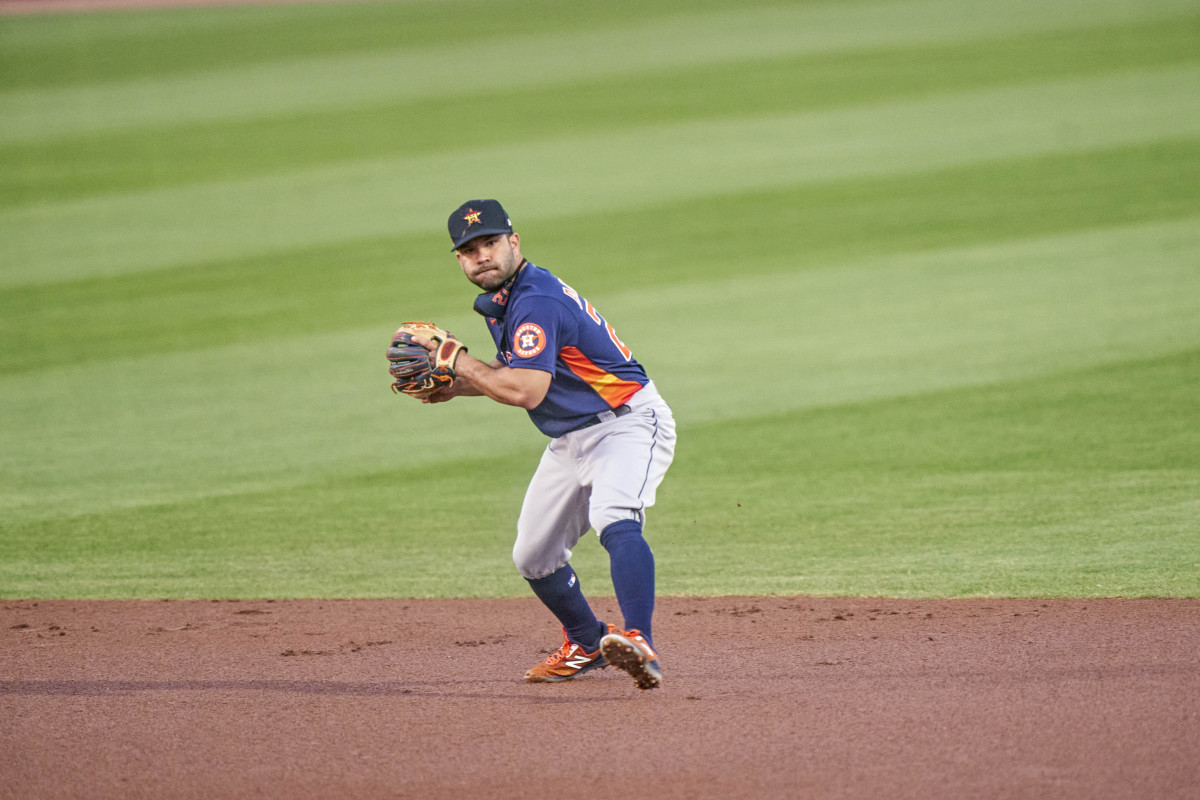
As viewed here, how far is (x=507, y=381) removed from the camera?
16.3 feet

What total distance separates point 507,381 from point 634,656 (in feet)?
3.60

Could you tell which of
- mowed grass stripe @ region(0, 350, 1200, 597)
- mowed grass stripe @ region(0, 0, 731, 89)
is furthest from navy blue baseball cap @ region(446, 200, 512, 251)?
mowed grass stripe @ region(0, 0, 731, 89)

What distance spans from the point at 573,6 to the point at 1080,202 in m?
15.4

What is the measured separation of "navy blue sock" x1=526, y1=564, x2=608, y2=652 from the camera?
5488mm

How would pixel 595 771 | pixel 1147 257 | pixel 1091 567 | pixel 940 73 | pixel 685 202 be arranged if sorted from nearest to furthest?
pixel 595 771, pixel 1091 567, pixel 1147 257, pixel 685 202, pixel 940 73

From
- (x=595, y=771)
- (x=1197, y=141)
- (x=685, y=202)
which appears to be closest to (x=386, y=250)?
(x=685, y=202)

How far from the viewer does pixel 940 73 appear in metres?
21.8

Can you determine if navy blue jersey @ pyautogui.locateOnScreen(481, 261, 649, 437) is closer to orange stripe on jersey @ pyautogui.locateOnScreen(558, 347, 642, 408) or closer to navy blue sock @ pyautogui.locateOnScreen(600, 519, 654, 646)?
orange stripe on jersey @ pyautogui.locateOnScreen(558, 347, 642, 408)

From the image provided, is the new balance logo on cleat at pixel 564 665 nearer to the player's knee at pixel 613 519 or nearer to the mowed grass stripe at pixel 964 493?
the player's knee at pixel 613 519

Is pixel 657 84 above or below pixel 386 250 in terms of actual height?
above

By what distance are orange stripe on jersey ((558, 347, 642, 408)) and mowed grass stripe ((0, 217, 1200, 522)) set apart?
4.65m

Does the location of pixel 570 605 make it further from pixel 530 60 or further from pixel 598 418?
pixel 530 60

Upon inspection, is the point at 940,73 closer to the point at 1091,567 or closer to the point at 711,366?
the point at 711,366

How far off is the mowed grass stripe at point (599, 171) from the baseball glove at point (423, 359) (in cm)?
1081
